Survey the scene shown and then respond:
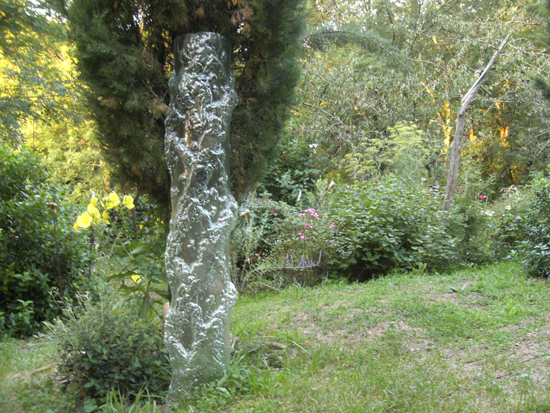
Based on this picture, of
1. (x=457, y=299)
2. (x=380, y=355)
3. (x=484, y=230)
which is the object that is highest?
(x=484, y=230)

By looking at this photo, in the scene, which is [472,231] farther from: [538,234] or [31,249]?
[31,249]

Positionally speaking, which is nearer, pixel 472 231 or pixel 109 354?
pixel 109 354

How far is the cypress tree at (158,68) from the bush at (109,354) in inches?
41.3

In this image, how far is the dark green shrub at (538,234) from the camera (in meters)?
5.66

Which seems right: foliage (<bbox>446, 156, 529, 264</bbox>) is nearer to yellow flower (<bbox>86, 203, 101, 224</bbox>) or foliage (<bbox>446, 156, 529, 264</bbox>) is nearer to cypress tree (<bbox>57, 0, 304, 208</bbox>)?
cypress tree (<bbox>57, 0, 304, 208</bbox>)

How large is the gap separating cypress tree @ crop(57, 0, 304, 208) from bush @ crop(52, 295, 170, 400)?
3.44 feet

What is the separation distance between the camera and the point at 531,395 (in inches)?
97.7

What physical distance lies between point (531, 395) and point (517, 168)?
53.3ft

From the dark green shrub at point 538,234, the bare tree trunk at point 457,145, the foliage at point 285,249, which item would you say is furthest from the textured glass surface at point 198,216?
the bare tree trunk at point 457,145

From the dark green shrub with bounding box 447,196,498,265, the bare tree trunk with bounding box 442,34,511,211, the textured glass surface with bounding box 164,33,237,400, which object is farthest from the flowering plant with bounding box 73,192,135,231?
the bare tree trunk with bounding box 442,34,511,211

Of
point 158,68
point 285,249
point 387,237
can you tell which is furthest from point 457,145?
point 158,68

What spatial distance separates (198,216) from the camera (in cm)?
302

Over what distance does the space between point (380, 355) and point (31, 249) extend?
12.4 ft

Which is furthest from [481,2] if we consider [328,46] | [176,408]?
[176,408]
